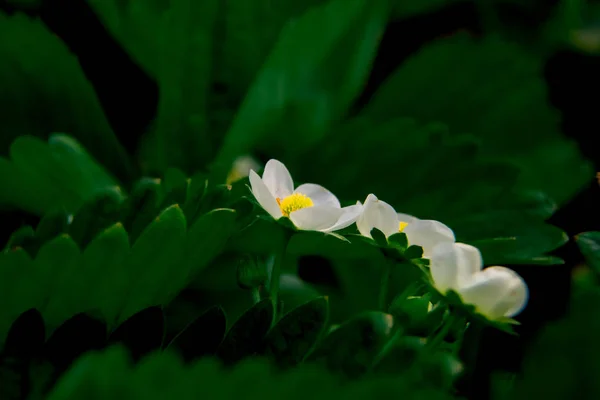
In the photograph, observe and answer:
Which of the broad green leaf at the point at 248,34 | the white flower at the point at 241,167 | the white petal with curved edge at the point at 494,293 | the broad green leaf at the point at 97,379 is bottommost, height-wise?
the broad green leaf at the point at 97,379

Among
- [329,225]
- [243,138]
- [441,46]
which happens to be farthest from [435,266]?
[441,46]

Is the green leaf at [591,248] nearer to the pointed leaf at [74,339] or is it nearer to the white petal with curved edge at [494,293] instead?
the white petal with curved edge at [494,293]

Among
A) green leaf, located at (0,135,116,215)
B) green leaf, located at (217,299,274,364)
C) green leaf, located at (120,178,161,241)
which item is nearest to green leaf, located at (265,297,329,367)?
green leaf, located at (217,299,274,364)

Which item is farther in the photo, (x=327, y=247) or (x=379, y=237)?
(x=327, y=247)

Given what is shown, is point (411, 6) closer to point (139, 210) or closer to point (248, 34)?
point (248, 34)

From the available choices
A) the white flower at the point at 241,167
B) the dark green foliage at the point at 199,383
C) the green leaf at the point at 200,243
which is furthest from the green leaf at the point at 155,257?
the white flower at the point at 241,167

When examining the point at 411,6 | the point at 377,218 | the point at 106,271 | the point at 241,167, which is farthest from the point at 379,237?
the point at 411,6
